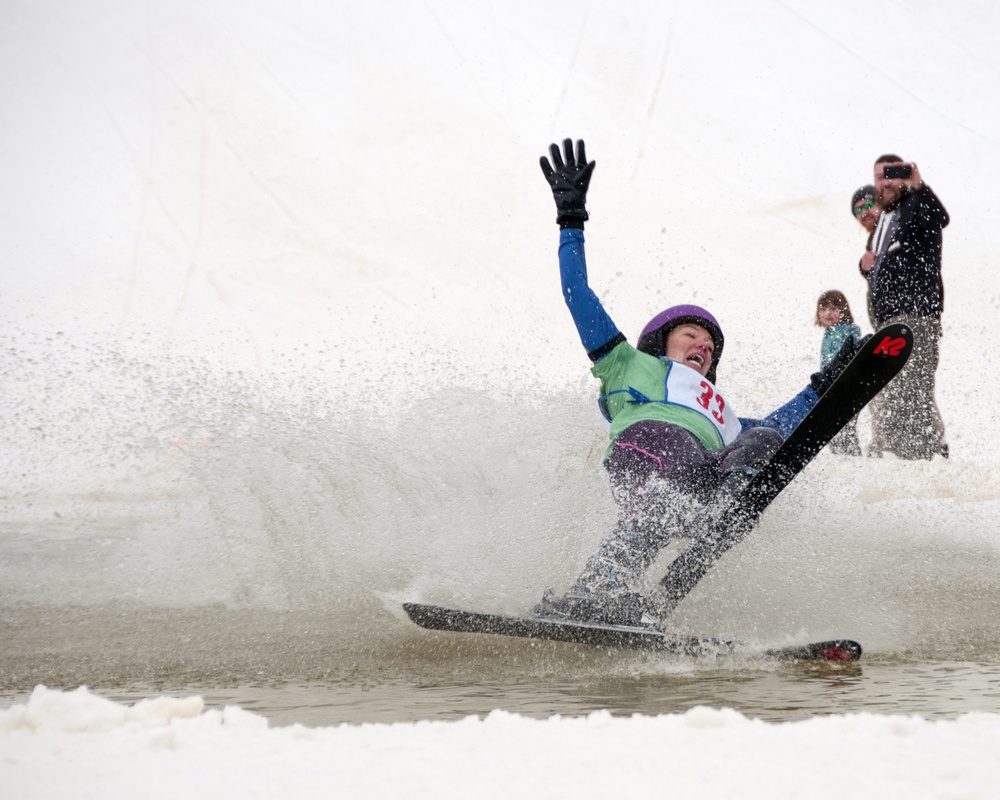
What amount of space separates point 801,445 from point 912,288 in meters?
3.12

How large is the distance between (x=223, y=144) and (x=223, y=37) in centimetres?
463

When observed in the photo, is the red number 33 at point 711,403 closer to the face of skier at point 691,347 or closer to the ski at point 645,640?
the face of skier at point 691,347

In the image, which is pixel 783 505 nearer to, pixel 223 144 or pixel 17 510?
pixel 17 510

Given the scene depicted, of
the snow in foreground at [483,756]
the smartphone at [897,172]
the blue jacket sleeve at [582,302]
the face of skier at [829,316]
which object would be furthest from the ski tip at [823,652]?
the face of skier at [829,316]

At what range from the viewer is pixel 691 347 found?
4082 mm

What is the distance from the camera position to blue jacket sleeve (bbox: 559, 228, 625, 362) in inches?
148

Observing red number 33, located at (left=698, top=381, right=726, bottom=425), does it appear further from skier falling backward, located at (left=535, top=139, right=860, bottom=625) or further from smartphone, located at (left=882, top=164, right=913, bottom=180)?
smartphone, located at (left=882, top=164, right=913, bottom=180)

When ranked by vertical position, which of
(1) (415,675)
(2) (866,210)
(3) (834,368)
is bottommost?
(1) (415,675)

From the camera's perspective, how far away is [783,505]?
4.36 meters

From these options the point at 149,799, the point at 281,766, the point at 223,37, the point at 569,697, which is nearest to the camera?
the point at 149,799

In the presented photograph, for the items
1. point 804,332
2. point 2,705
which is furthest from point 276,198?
point 2,705

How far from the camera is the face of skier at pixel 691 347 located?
4082mm

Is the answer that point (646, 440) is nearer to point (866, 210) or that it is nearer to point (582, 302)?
point (582, 302)

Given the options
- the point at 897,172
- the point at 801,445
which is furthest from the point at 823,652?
the point at 897,172
